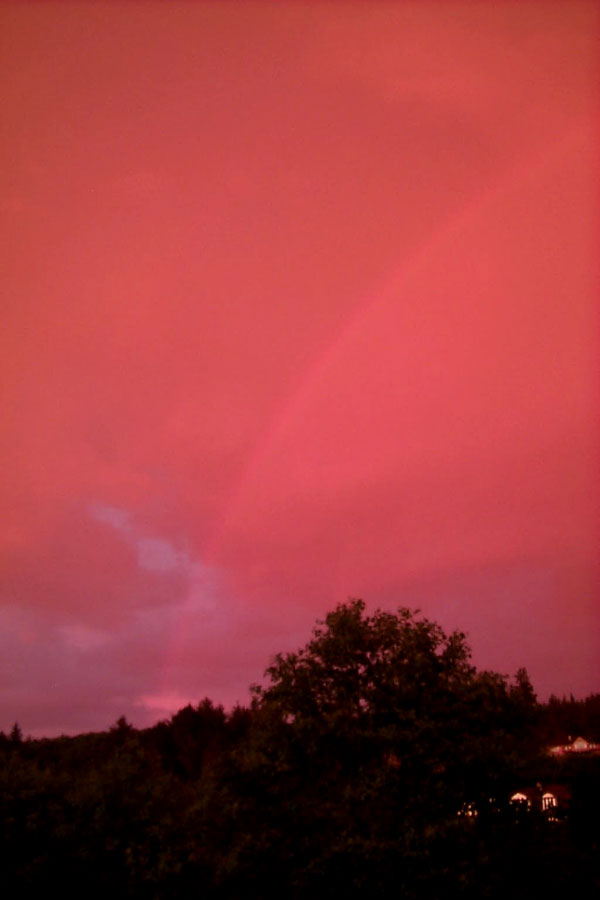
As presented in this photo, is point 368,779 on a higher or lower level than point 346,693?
lower

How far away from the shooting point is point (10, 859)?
2548 cm

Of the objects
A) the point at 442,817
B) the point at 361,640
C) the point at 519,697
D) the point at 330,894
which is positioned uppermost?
the point at 361,640

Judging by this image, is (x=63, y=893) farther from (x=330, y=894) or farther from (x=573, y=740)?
(x=573, y=740)

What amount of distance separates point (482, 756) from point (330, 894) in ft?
14.7

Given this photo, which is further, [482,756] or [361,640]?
[361,640]

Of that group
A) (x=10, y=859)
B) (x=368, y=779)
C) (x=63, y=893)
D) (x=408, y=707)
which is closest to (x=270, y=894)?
(x=368, y=779)

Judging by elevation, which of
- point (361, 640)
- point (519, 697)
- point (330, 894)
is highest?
point (361, 640)

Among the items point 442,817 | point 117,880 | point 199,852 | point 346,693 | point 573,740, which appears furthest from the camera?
point 573,740

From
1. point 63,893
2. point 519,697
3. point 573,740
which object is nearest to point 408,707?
point 519,697

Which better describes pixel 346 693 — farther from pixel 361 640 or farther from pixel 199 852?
pixel 199 852

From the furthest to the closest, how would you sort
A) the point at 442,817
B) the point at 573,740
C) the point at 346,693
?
the point at 573,740, the point at 346,693, the point at 442,817

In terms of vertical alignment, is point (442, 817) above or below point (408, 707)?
below

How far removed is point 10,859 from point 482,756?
15736 mm

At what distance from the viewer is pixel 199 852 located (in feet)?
69.4
